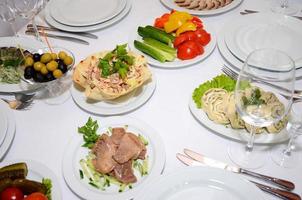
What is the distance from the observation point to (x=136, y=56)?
4.71 feet

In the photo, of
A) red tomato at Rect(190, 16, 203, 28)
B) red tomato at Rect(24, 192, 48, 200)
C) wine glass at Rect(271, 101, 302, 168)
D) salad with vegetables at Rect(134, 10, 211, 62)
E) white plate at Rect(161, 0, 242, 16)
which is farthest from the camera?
white plate at Rect(161, 0, 242, 16)

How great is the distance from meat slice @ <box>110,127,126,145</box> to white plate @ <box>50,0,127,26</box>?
2.55ft

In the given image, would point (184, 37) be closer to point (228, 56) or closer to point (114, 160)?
point (228, 56)

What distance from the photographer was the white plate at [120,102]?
1.36 metres

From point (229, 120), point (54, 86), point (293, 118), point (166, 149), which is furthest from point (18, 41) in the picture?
point (293, 118)

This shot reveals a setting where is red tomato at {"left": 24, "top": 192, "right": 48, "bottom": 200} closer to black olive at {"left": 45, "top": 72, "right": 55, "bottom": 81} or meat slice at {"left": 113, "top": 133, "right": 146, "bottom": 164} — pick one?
meat slice at {"left": 113, "top": 133, "right": 146, "bottom": 164}

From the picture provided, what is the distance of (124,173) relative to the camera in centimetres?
112


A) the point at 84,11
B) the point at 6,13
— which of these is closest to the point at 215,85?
the point at 84,11

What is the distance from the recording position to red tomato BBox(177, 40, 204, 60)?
153cm

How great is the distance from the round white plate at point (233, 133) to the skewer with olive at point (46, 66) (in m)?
0.56

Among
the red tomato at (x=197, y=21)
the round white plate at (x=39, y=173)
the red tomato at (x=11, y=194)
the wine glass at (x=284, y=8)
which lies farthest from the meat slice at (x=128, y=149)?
the wine glass at (x=284, y=8)

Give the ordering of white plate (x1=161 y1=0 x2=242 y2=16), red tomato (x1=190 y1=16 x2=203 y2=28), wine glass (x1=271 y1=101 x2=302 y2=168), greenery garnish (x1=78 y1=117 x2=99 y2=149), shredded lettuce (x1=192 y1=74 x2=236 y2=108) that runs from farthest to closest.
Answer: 1. white plate (x1=161 y1=0 x2=242 y2=16)
2. red tomato (x1=190 y1=16 x2=203 y2=28)
3. shredded lettuce (x1=192 y1=74 x2=236 y2=108)
4. greenery garnish (x1=78 y1=117 x2=99 y2=149)
5. wine glass (x1=271 y1=101 x2=302 y2=168)

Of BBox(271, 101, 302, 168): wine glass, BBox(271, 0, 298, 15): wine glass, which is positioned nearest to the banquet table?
BBox(271, 101, 302, 168): wine glass

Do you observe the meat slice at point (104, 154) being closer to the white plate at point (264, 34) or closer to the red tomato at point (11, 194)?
the red tomato at point (11, 194)
